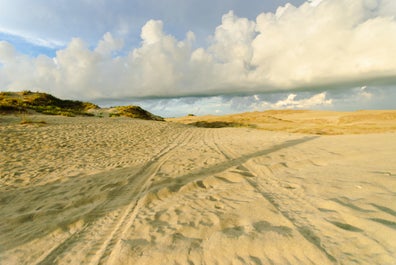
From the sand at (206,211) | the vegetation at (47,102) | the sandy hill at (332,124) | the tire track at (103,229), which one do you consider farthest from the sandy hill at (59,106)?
the tire track at (103,229)

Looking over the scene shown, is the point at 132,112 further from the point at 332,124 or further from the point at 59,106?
the point at 332,124

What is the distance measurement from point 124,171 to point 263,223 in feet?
15.6

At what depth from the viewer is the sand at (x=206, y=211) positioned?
261 cm

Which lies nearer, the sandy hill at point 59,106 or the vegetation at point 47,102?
the sandy hill at point 59,106

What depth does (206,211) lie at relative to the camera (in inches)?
147

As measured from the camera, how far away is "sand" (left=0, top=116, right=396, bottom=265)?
261 cm

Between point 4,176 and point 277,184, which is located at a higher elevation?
point 277,184

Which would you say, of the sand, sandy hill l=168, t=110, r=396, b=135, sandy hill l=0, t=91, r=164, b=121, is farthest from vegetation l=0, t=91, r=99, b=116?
the sand

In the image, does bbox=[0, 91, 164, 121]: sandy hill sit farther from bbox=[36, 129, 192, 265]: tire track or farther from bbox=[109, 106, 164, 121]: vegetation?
bbox=[36, 129, 192, 265]: tire track

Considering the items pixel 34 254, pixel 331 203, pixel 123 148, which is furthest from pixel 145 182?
pixel 123 148

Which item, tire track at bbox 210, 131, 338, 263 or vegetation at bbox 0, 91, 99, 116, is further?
vegetation at bbox 0, 91, 99, 116

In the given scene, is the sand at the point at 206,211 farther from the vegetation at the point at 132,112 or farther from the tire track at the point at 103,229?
the vegetation at the point at 132,112

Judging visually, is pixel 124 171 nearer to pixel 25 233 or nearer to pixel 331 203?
pixel 25 233

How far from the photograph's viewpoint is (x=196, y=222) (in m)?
3.39
